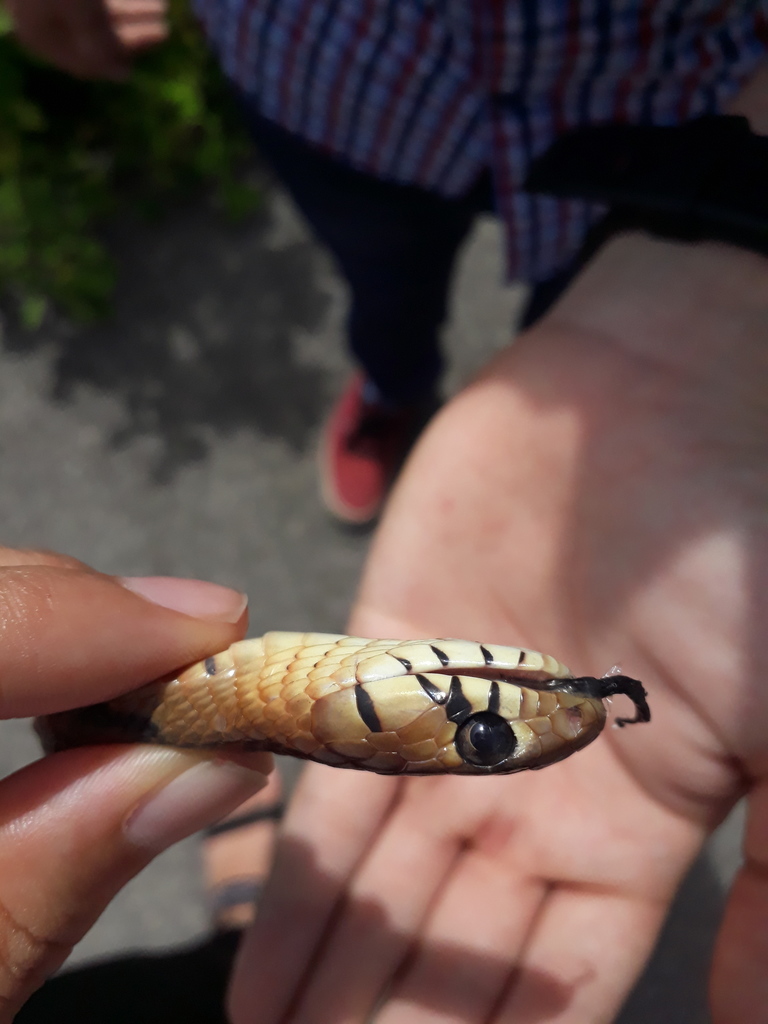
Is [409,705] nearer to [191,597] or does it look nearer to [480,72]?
[191,597]

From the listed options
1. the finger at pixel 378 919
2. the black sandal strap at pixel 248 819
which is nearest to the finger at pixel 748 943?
the finger at pixel 378 919

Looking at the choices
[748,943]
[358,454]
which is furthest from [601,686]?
[358,454]

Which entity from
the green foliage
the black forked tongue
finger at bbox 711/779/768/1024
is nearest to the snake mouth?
the black forked tongue

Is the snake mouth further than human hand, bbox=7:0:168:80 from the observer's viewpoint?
No

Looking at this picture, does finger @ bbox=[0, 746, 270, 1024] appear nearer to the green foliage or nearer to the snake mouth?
the snake mouth

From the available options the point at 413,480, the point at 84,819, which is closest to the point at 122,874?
the point at 84,819

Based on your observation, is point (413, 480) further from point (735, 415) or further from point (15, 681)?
point (15, 681)
